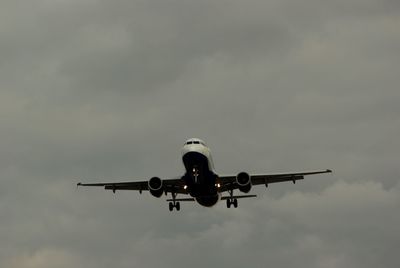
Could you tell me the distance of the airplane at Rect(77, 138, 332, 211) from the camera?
70.5 metres

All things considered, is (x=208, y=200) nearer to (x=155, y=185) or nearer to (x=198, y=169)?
(x=155, y=185)

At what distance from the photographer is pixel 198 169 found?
70.4 m

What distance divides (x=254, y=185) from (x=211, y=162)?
349 inches

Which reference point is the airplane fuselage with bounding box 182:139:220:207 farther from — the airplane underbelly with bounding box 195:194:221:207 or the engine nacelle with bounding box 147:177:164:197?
the engine nacelle with bounding box 147:177:164:197

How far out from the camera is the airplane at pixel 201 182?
70.5m

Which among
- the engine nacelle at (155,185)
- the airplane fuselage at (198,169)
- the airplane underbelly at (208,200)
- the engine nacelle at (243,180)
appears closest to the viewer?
the airplane fuselage at (198,169)

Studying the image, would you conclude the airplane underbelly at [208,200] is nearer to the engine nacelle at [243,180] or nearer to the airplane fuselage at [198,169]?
the airplane fuselage at [198,169]

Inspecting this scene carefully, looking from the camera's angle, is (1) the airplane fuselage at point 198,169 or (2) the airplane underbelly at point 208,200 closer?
(1) the airplane fuselage at point 198,169

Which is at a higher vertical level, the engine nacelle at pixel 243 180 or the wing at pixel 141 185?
the wing at pixel 141 185

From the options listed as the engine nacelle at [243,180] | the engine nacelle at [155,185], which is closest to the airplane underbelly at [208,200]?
the engine nacelle at [243,180]

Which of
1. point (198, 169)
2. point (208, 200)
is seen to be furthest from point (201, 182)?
point (208, 200)

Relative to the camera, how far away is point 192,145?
71188 millimetres

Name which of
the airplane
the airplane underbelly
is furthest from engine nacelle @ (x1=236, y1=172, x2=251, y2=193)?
the airplane underbelly

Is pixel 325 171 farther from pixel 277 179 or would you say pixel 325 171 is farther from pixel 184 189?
pixel 184 189
